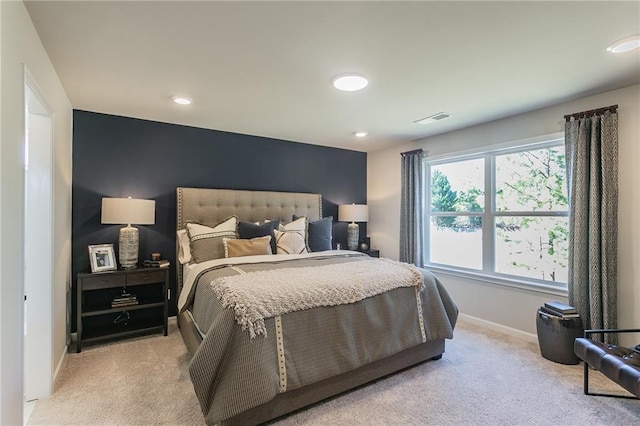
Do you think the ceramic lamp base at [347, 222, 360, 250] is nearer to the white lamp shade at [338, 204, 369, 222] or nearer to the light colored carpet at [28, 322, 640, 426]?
the white lamp shade at [338, 204, 369, 222]

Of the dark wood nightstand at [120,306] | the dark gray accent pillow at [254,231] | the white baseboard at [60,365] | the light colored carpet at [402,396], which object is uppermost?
the dark gray accent pillow at [254,231]

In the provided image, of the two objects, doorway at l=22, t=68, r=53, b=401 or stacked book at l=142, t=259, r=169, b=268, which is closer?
doorway at l=22, t=68, r=53, b=401

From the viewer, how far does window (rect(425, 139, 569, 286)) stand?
322 centimetres

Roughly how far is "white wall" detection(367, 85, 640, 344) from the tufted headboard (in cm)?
113

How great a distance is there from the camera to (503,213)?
3613mm

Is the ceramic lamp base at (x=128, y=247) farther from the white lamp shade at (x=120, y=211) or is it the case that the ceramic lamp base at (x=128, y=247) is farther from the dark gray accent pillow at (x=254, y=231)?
the dark gray accent pillow at (x=254, y=231)

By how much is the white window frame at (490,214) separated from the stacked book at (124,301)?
362 cm

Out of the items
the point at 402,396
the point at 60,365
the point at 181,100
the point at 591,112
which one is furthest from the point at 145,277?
the point at 591,112

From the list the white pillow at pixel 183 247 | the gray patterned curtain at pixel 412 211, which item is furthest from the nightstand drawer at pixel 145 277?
the gray patterned curtain at pixel 412 211

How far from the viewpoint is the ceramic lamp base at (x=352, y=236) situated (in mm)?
4824

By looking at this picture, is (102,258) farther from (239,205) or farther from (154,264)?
(239,205)

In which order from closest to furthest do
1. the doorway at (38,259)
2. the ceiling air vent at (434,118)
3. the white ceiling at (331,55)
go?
the white ceiling at (331,55) → the doorway at (38,259) → the ceiling air vent at (434,118)

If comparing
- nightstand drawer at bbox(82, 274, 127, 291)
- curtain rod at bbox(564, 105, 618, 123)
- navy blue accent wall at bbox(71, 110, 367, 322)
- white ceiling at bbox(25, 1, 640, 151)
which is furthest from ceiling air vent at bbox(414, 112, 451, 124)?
nightstand drawer at bbox(82, 274, 127, 291)

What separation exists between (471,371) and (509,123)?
2580 mm
